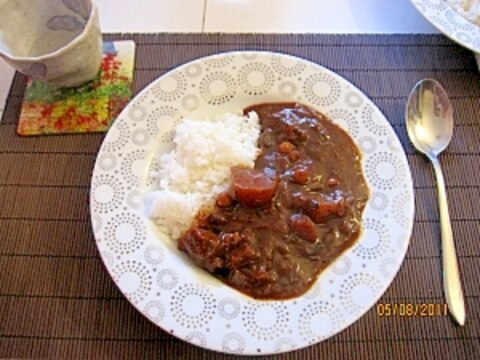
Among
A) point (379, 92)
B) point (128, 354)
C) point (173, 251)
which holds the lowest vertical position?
point (128, 354)

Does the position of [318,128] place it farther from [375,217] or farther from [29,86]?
[29,86]

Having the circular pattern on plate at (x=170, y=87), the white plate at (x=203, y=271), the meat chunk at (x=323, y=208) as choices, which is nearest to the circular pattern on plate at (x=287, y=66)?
the white plate at (x=203, y=271)

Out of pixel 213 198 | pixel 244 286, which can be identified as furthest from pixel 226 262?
pixel 213 198

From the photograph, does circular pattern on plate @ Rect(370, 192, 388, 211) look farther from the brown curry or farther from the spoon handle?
the spoon handle

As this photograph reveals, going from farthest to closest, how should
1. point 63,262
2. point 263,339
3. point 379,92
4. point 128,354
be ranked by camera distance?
1. point 379,92
2. point 63,262
3. point 128,354
4. point 263,339

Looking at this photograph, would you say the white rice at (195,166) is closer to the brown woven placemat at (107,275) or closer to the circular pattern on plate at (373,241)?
the brown woven placemat at (107,275)

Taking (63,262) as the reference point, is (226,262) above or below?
above
